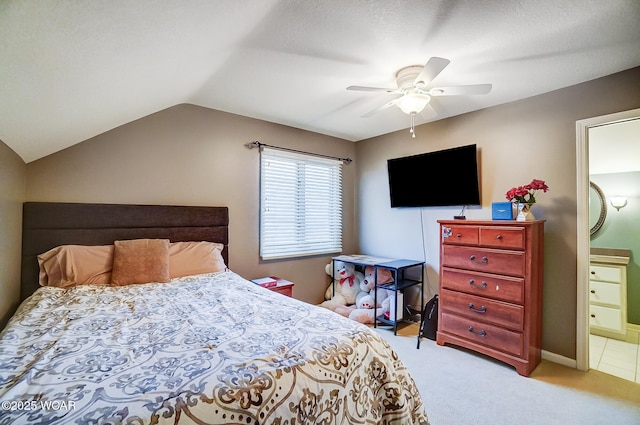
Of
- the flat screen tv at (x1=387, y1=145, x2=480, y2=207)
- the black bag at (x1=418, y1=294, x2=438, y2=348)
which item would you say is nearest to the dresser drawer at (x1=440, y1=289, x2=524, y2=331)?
the black bag at (x1=418, y1=294, x2=438, y2=348)

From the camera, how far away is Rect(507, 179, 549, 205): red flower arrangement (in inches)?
94.3

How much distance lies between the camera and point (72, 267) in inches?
84.8

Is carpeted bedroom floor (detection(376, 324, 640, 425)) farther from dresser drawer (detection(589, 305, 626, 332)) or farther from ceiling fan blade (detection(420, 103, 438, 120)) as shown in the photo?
ceiling fan blade (detection(420, 103, 438, 120))

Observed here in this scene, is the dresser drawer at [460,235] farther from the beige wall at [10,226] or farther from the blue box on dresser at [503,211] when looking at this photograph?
the beige wall at [10,226]

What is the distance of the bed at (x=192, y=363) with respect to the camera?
0.82 meters

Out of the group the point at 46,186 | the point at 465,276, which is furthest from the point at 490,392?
the point at 46,186

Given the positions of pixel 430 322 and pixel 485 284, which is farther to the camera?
pixel 430 322

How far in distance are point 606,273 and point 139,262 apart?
15.6ft

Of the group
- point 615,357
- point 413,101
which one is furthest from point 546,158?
point 615,357

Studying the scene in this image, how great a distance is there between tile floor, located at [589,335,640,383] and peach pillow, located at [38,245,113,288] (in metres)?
4.29

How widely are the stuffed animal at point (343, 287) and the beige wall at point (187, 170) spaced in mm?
185

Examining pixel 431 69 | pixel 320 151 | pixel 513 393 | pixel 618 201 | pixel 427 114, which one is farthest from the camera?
pixel 320 151

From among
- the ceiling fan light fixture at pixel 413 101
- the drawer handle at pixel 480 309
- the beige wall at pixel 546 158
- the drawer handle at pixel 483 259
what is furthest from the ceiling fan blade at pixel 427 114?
the drawer handle at pixel 480 309

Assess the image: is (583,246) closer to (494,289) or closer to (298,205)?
(494,289)
